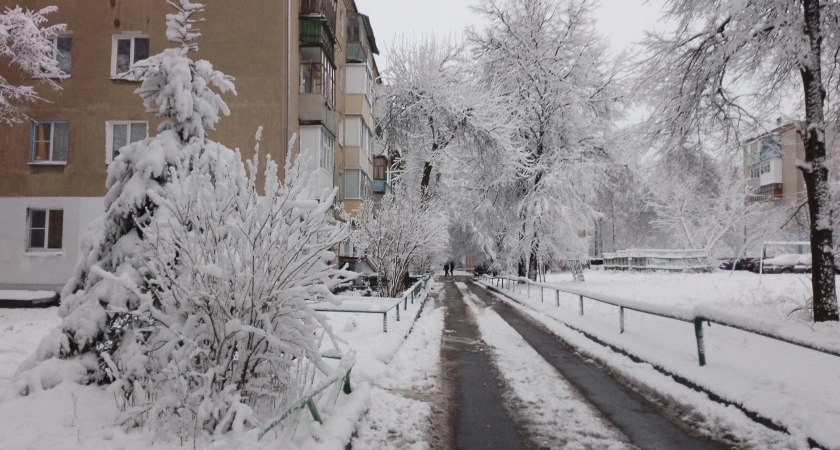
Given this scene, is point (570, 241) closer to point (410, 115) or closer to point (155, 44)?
point (410, 115)

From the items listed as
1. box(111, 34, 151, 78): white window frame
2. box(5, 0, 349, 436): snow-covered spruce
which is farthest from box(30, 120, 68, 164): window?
box(5, 0, 349, 436): snow-covered spruce

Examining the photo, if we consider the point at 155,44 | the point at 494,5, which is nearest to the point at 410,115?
the point at 494,5

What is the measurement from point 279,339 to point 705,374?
5482mm

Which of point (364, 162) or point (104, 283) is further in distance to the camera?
point (364, 162)

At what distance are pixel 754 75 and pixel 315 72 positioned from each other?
52.4ft

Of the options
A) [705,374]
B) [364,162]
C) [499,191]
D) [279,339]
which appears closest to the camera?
[279,339]

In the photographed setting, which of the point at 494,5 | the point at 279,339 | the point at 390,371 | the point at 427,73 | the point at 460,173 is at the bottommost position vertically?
the point at 390,371

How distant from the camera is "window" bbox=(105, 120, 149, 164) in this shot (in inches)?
785

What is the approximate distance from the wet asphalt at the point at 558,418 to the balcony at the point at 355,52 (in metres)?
22.8

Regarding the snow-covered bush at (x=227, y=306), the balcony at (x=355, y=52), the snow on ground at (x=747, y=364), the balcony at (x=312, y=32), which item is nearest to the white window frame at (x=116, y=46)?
the balcony at (x=312, y=32)

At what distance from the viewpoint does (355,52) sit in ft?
102

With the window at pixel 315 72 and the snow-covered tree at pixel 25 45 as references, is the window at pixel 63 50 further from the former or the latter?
the window at pixel 315 72

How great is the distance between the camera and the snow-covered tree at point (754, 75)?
35.0 feet

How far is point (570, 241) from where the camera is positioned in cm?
2884
